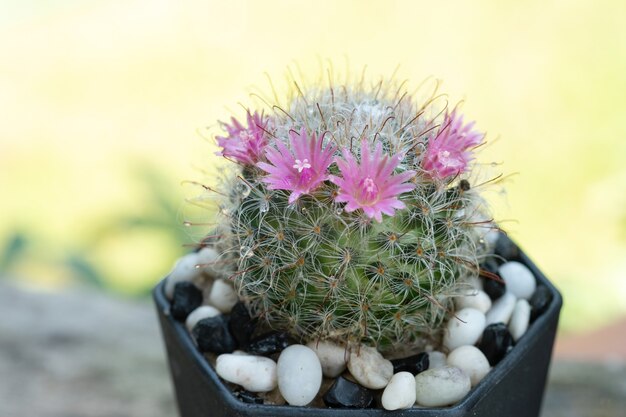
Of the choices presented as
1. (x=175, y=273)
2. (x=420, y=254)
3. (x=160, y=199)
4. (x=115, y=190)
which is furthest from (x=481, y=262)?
(x=115, y=190)

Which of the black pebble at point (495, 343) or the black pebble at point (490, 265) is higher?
the black pebble at point (490, 265)

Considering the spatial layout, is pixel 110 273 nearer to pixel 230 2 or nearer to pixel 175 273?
pixel 175 273

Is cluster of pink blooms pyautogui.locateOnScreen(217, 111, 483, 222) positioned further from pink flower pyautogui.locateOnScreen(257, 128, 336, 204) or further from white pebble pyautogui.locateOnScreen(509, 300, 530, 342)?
white pebble pyautogui.locateOnScreen(509, 300, 530, 342)

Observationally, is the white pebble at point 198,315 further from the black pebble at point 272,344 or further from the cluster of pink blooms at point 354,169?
the cluster of pink blooms at point 354,169

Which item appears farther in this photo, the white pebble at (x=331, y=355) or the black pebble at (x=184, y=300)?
the black pebble at (x=184, y=300)

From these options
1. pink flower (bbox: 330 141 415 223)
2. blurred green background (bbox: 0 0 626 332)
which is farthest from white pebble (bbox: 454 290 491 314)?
blurred green background (bbox: 0 0 626 332)

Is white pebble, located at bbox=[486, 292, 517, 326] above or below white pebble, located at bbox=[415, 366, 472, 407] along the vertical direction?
above

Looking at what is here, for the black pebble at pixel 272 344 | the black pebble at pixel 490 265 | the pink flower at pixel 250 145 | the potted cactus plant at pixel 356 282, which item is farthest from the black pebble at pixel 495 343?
the pink flower at pixel 250 145

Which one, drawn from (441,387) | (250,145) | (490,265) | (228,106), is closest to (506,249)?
(490,265)
